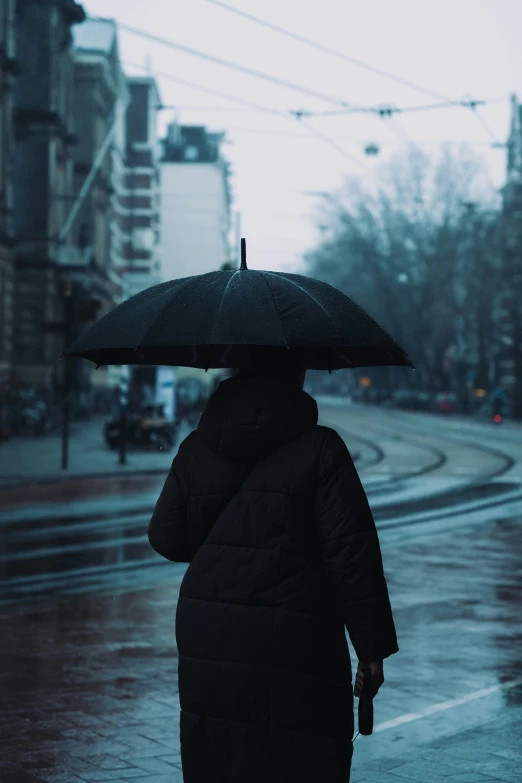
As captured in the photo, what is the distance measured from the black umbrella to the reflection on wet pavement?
191 cm

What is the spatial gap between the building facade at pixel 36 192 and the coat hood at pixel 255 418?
39340mm

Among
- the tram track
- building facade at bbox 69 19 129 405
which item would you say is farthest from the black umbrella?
building facade at bbox 69 19 129 405

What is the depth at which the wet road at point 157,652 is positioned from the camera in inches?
199

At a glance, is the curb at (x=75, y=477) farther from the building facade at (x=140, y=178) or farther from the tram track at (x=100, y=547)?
the building facade at (x=140, y=178)

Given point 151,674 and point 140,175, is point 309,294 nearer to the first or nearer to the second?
point 151,674

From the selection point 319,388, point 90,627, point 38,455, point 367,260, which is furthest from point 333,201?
point 319,388

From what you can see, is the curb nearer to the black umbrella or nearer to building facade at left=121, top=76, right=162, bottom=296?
the black umbrella

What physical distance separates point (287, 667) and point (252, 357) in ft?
2.90

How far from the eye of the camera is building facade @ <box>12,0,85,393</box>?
140 ft

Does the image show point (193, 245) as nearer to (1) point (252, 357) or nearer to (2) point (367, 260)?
(2) point (367, 260)

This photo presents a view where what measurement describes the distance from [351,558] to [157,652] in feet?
13.9

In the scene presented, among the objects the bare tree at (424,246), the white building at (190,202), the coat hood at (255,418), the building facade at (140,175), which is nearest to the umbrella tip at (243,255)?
the coat hood at (255,418)

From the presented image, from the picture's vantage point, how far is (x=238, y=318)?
3553 millimetres

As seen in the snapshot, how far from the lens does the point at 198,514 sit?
343 cm
